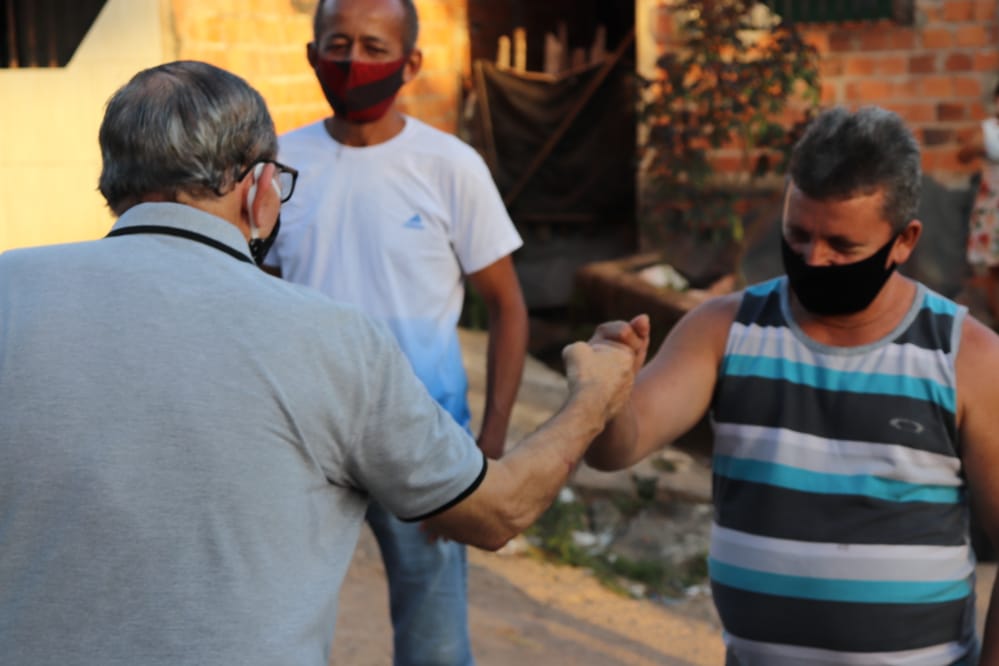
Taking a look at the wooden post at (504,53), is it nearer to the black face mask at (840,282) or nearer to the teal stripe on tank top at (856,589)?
the black face mask at (840,282)

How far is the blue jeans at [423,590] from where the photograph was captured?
3.51 m

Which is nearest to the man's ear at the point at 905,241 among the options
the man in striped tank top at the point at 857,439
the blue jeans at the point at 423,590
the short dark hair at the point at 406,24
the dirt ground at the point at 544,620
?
the man in striped tank top at the point at 857,439

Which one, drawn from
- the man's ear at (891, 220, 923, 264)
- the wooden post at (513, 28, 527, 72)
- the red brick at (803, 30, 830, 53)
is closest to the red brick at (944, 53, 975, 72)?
the red brick at (803, 30, 830, 53)

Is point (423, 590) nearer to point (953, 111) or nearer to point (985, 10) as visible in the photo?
point (953, 111)

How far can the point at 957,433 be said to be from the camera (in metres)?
2.63

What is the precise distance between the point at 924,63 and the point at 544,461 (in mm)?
7676

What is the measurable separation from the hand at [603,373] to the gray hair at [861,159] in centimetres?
48

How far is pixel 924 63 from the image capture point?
31.0 ft

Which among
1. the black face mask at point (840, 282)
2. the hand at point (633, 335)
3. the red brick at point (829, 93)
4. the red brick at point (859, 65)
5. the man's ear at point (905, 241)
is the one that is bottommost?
the red brick at point (829, 93)

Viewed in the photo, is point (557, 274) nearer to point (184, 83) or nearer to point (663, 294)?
point (663, 294)

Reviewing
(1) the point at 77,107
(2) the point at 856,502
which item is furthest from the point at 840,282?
(1) the point at 77,107

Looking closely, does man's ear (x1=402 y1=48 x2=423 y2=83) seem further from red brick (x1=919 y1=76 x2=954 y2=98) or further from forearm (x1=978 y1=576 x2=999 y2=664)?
red brick (x1=919 y1=76 x2=954 y2=98)

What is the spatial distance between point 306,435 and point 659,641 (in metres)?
3.73

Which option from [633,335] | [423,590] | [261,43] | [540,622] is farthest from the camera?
[261,43]
